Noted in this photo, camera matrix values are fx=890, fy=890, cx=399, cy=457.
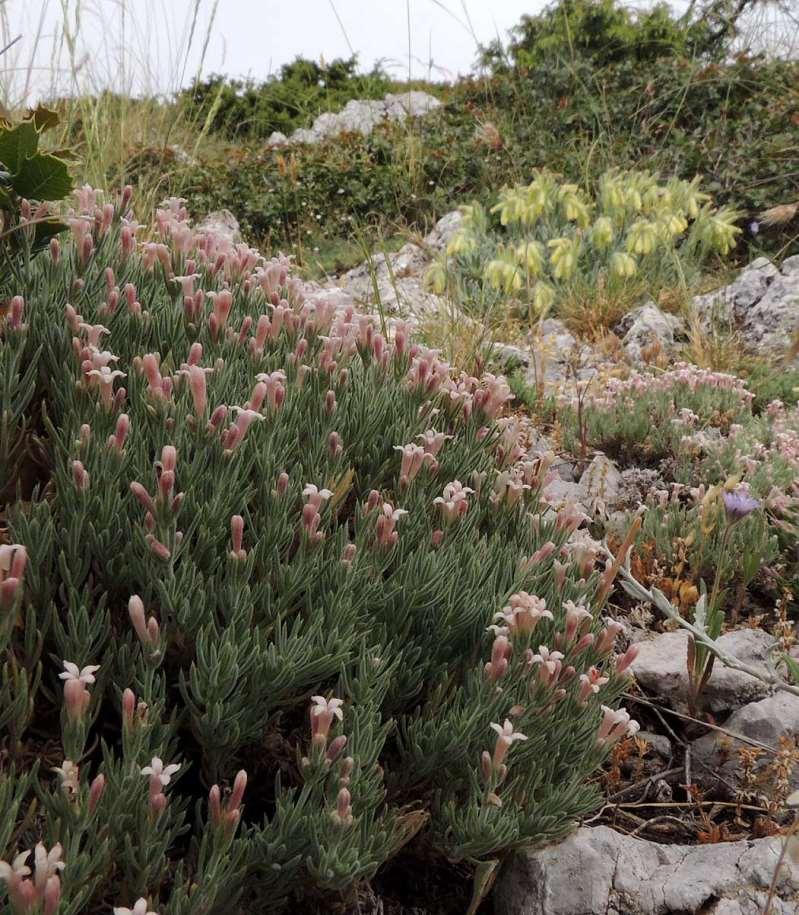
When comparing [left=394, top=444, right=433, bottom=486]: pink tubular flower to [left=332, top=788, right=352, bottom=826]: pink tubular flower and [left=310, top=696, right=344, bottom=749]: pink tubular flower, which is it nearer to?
[left=310, top=696, right=344, bottom=749]: pink tubular flower

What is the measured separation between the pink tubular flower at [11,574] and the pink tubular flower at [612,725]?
146 centimetres

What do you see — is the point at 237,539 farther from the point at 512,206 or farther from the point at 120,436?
the point at 512,206

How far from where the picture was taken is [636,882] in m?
2.36

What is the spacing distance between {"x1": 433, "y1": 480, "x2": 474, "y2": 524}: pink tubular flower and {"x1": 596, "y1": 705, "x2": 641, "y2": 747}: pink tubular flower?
0.67m

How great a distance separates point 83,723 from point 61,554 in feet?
1.22

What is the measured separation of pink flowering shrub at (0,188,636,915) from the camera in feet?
5.92

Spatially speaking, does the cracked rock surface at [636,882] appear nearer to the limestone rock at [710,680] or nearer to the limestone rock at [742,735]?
the limestone rock at [742,735]

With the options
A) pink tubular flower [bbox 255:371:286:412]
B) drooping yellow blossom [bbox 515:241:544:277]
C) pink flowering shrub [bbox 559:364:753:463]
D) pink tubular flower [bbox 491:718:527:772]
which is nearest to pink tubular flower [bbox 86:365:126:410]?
pink tubular flower [bbox 255:371:286:412]

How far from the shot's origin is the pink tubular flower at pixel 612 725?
2309mm

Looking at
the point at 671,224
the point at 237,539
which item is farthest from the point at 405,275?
the point at 237,539

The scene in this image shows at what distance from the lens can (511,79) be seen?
14781 millimetres

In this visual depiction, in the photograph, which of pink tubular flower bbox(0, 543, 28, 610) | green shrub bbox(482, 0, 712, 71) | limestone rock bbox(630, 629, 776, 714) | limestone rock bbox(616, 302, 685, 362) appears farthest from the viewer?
green shrub bbox(482, 0, 712, 71)

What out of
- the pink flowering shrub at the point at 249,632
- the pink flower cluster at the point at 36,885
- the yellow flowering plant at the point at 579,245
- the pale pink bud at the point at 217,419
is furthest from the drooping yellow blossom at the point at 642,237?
the pink flower cluster at the point at 36,885

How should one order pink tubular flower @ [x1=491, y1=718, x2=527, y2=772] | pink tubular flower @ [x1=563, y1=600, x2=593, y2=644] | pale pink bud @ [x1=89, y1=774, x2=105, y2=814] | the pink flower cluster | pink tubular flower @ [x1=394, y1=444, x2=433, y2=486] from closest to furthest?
1. the pink flower cluster
2. pale pink bud @ [x1=89, y1=774, x2=105, y2=814]
3. pink tubular flower @ [x1=491, y1=718, x2=527, y2=772]
4. pink tubular flower @ [x1=563, y1=600, x2=593, y2=644]
5. pink tubular flower @ [x1=394, y1=444, x2=433, y2=486]
